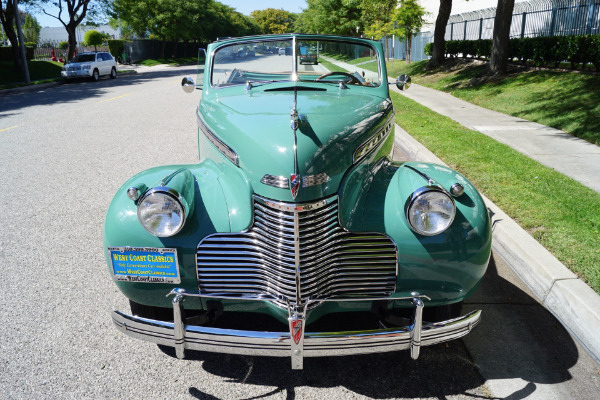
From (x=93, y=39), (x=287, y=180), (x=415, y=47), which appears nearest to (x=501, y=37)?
(x=287, y=180)

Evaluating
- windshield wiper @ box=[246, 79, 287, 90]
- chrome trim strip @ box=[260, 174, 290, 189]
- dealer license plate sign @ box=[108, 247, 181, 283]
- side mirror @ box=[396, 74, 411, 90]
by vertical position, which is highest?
windshield wiper @ box=[246, 79, 287, 90]

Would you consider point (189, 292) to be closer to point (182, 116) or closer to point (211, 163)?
point (211, 163)

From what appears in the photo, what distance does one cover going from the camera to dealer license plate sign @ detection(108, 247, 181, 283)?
104 inches

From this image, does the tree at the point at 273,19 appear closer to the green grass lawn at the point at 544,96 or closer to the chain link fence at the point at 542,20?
the chain link fence at the point at 542,20

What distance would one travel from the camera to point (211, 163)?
10.6 feet

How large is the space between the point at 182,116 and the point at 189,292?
9915mm

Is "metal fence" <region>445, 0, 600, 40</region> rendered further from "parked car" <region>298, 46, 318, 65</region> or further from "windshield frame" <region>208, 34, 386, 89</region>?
"parked car" <region>298, 46, 318, 65</region>

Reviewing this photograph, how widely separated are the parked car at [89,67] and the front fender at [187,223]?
79.8ft

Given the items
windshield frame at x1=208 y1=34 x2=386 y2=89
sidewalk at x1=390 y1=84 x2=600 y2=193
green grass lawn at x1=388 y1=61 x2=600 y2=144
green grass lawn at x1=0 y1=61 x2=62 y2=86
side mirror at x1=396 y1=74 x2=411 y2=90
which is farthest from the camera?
green grass lawn at x1=0 y1=61 x2=62 y2=86

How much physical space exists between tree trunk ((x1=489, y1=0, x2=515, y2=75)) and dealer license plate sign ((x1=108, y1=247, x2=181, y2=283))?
14107 millimetres

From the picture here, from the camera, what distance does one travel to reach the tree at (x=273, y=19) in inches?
5591

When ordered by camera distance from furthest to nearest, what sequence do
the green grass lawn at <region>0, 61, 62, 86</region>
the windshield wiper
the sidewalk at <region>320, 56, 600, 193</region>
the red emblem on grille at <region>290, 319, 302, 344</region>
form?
the green grass lawn at <region>0, 61, 62, 86</region> < the sidewalk at <region>320, 56, 600, 193</region> < the windshield wiper < the red emblem on grille at <region>290, 319, 302, 344</region>

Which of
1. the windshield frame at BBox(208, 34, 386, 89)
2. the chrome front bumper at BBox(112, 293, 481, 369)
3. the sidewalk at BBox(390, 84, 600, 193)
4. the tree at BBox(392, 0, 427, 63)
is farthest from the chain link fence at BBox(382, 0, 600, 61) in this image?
the chrome front bumper at BBox(112, 293, 481, 369)

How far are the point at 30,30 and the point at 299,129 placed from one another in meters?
94.3
